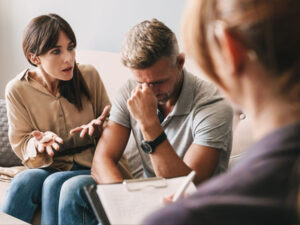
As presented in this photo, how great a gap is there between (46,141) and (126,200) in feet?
2.63

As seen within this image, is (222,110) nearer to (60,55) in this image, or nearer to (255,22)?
(60,55)

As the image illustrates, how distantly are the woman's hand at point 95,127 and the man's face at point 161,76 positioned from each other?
335 mm

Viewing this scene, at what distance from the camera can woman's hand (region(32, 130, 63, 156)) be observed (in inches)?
66.1

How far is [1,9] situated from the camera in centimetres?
307

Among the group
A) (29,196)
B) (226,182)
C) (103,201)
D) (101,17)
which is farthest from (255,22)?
(101,17)

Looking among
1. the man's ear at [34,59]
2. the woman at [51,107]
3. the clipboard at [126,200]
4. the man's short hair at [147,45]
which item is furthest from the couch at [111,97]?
the clipboard at [126,200]

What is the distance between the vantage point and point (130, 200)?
1011 mm

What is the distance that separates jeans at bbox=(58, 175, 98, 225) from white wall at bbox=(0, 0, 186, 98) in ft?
3.46

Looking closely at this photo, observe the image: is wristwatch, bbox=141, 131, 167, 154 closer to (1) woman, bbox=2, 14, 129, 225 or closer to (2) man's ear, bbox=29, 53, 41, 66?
(1) woman, bbox=2, 14, 129, 225

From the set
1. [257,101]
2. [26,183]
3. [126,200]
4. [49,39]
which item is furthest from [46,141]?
[257,101]

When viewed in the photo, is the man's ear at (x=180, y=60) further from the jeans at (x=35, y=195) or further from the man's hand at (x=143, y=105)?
the jeans at (x=35, y=195)

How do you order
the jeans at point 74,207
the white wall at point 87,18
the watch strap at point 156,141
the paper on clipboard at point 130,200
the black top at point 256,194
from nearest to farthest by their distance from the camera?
the black top at point 256,194 → the paper on clipboard at point 130,200 → the watch strap at point 156,141 → the jeans at point 74,207 → the white wall at point 87,18

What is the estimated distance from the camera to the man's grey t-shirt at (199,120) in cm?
139

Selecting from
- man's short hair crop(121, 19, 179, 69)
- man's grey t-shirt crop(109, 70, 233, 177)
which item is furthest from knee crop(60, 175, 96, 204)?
man's short hair crop(121, 19, 179, 69)
